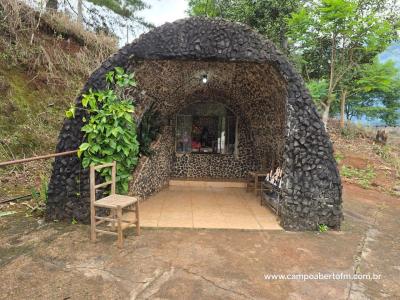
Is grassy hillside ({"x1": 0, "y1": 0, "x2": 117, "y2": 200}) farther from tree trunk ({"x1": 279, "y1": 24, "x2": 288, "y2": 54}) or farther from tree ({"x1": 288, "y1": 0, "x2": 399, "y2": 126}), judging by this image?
tree ({"x1": 288, "y1": 0, "x2": 399, "y2": 126})

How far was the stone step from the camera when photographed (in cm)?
735

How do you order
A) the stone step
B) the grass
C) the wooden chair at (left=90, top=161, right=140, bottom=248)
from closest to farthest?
the wooden chair at (left=90, top=161, right=140, bottom=248) → the stone step → the grass

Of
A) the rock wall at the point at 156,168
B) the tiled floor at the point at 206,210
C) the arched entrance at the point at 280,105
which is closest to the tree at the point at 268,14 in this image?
the rock wall at the point at 156,168

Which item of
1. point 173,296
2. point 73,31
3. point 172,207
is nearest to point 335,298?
point 173,296

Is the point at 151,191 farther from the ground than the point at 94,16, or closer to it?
closer to it

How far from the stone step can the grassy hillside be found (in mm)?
3165

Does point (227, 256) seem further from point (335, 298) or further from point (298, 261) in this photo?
point (335, 298)

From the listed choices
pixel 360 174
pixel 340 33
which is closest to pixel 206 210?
pixel 360 174

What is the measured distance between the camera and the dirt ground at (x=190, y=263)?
2695mm

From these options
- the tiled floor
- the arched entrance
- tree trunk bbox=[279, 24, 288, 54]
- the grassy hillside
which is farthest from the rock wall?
tree trunk bbox=[279, 24, 288, 54]

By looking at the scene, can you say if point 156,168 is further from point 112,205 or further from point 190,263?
point 190,263

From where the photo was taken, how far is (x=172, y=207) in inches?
209

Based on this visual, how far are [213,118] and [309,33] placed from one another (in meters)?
5.30

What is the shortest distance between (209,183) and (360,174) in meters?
5.22
